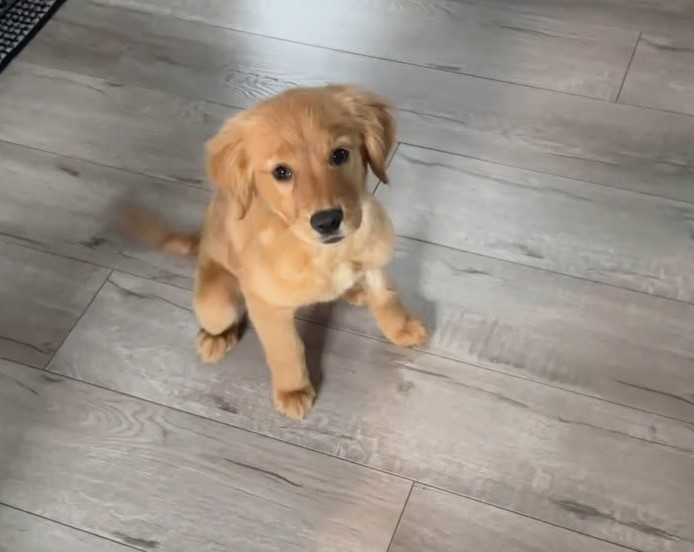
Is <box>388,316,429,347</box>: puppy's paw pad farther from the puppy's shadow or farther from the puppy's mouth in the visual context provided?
the puppy's mouth

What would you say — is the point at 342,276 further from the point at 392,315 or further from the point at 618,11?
the point at 618,11

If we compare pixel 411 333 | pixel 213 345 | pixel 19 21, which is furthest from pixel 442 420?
pixel 19 21

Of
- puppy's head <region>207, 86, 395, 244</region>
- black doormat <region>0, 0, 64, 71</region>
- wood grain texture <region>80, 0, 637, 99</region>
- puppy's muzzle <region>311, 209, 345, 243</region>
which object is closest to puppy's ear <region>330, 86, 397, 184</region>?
puppy's head <region>207, 86, 395, 244</region>

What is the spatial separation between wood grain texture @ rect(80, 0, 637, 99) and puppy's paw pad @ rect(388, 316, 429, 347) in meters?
0.74

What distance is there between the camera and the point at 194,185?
195 centimetres

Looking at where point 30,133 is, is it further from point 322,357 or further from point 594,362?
point 594,362

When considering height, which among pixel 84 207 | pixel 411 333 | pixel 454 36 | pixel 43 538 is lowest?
pixel 43 538

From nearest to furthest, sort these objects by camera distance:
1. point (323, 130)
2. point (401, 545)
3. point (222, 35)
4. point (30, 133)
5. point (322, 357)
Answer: point (323, 130) < point (401, 545) < point (322, 357) < point (30, 133) < point (222, 35)

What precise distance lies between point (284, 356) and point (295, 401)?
0.11 metres

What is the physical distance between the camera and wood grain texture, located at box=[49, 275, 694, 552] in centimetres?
148

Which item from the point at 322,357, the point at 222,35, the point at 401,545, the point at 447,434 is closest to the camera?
the point at 401,545

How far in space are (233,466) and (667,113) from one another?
1.23 metres

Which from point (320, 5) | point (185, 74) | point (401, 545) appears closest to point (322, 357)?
point (401, 545)

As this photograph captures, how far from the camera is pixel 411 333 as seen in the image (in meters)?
1.64
